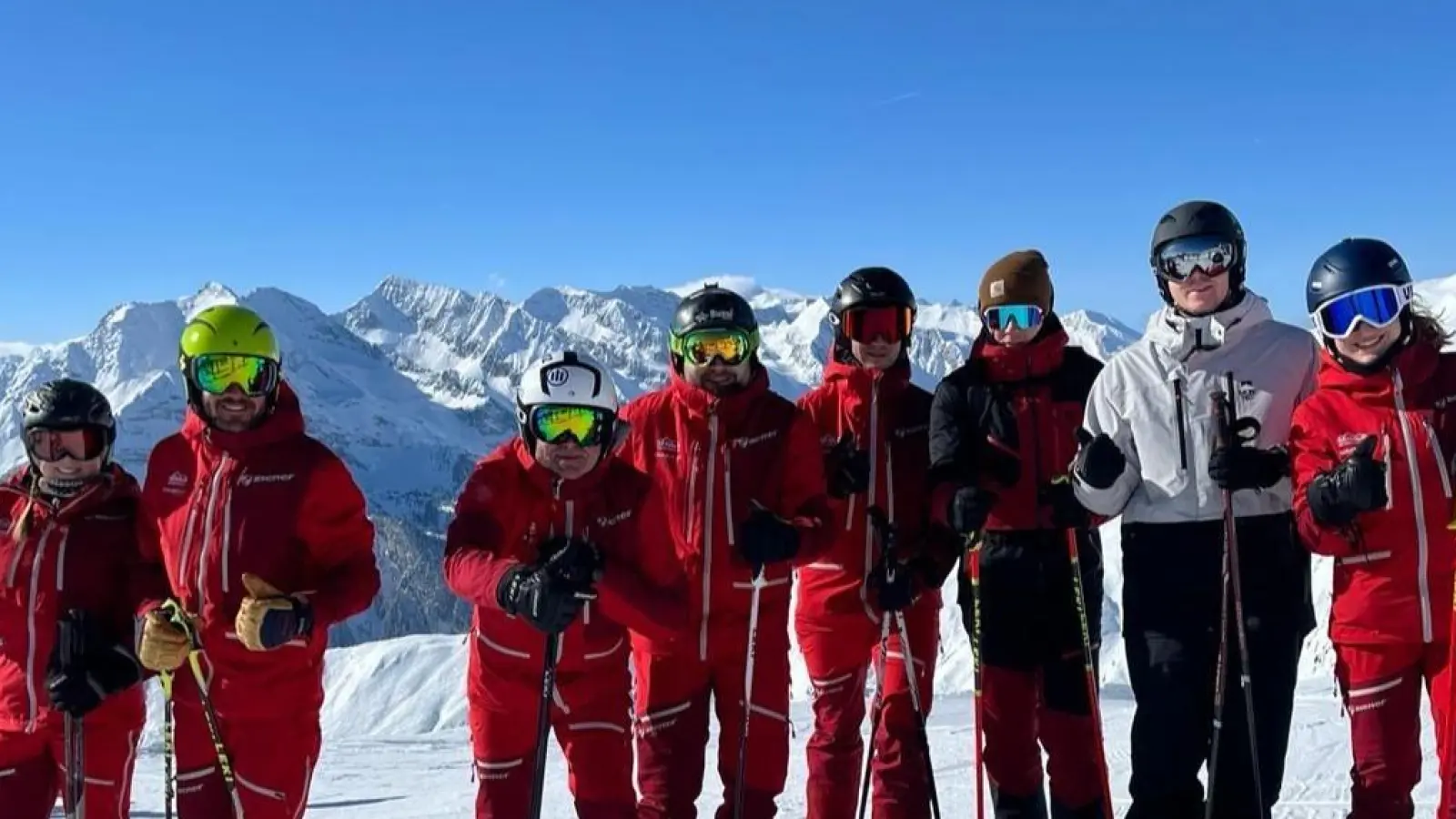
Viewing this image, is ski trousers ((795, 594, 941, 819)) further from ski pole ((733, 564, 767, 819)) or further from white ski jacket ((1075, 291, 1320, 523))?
white ski jacket ((1075, 291, 1320, 523))

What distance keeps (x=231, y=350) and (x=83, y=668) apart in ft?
4.72

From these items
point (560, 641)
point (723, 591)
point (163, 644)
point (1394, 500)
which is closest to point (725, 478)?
point (723, 591)

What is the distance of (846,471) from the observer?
5.95m

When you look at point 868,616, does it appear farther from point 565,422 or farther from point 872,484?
point 565,422

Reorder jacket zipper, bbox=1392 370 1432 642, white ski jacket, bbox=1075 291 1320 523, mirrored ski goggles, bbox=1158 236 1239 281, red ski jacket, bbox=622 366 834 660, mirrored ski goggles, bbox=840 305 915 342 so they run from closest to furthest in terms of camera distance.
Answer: jacket zipper, bbox=1392 370 1432 642, white ski jacket, bbox=1075 291 1320 523, mirrored ski goggles, bbox=1158 236 1239 281, red ski jacket, bbox=622 366 834 660, mirrored ski goggles, bbox=840 305 915 342

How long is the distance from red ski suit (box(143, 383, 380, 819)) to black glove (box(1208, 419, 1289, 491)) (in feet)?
10.9

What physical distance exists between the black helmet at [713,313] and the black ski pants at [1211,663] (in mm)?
2066

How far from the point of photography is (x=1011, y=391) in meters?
5.84

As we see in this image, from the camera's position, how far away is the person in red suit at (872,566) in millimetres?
5789

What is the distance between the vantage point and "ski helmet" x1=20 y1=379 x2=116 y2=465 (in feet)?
17.7

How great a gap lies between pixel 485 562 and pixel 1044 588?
252 cm

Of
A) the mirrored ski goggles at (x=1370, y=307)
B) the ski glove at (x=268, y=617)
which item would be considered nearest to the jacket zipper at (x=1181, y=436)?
the mirrored ski goggles at (x=1370, y=307)

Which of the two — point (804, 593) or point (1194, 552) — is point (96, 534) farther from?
point (1194, 552)

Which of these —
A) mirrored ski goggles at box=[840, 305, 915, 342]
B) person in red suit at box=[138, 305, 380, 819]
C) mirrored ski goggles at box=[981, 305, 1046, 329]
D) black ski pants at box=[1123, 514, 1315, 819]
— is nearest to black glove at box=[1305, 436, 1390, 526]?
black ski pants at box=[1123, 514, 1315, 819]
